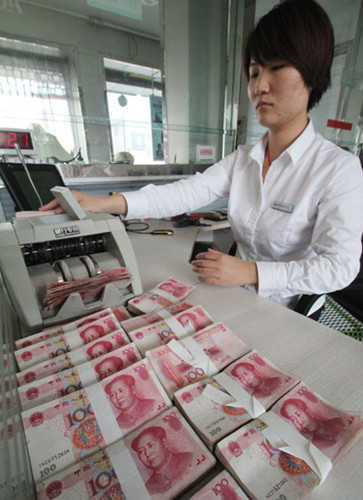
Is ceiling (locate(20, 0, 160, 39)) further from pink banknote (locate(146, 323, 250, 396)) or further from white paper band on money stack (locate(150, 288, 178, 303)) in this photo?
pink banknote (locate(146, 323, 250, 396))

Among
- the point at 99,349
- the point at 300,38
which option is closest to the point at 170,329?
the point at 99,349

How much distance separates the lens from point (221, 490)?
0.95 feet

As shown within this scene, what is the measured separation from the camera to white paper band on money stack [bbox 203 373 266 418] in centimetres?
37

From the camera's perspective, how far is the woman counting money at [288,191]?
2.30ft

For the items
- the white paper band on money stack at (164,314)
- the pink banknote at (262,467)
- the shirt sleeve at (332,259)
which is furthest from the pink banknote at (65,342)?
the shirt sleeve at (332,259)

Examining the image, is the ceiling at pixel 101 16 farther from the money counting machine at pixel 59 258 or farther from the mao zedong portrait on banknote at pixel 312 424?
the mao zedong portrait on banknote at pixel 312 424

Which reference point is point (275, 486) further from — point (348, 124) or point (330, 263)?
point (348, 124)

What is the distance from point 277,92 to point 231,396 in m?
0.84

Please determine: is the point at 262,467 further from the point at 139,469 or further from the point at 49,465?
the point at 49,465

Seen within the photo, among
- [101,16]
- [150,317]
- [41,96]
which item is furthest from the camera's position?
[101,16]

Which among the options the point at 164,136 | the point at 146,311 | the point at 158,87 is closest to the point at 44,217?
the point at 146,311

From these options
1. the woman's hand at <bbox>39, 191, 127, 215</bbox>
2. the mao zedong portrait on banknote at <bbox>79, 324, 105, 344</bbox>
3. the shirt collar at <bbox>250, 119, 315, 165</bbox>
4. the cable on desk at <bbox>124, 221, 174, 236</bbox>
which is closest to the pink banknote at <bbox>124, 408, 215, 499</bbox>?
the mao zedong portrait on banknote at <bbox>79, 324, 105, 344</bbox>

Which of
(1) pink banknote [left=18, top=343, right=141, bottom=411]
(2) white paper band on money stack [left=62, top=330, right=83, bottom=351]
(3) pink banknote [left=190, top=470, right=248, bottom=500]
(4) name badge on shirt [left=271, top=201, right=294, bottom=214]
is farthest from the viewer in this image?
(4) name badge on shirt [left=271, top=201, right=294, bottom=214]

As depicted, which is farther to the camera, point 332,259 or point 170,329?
point 332,259
